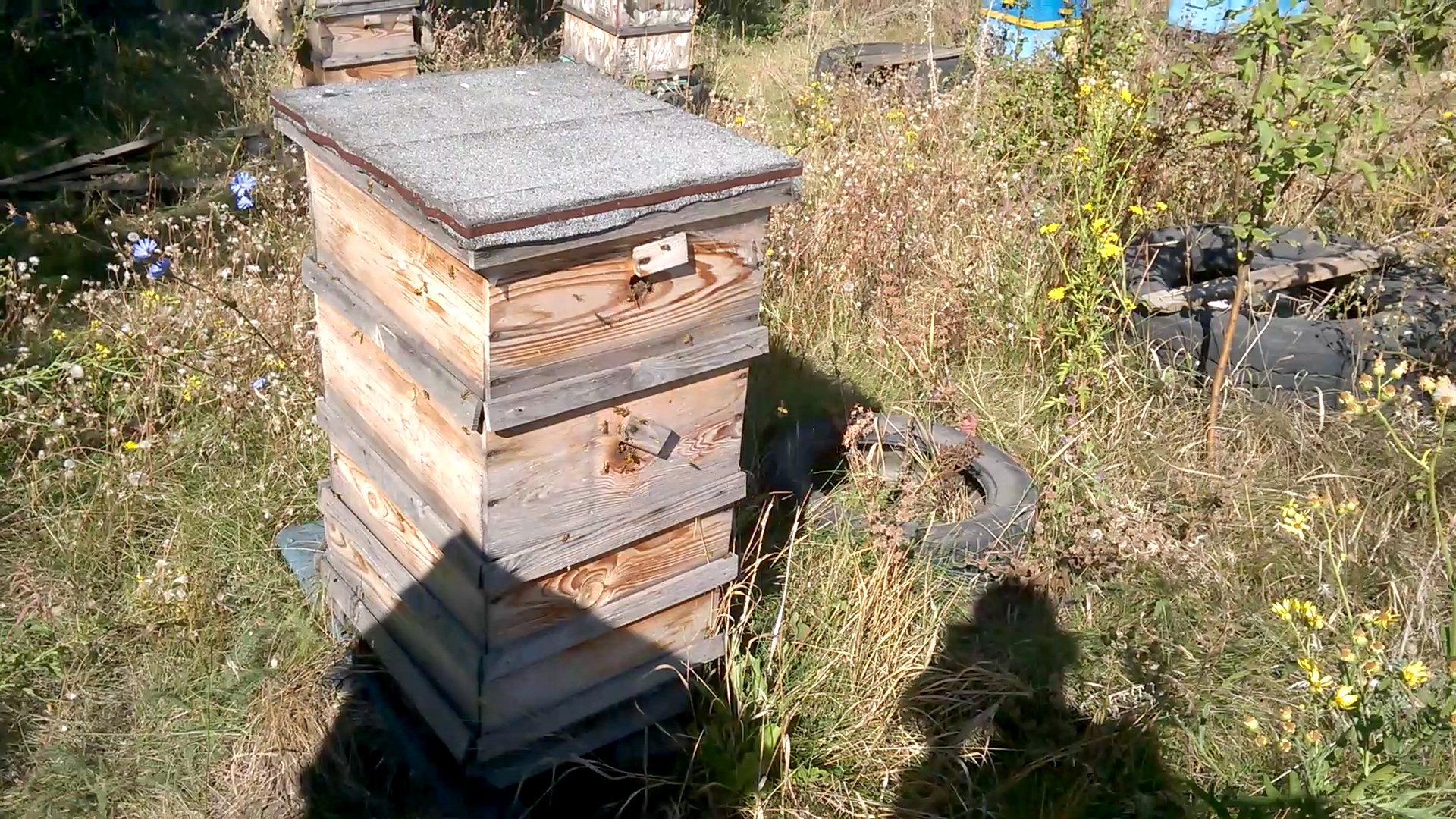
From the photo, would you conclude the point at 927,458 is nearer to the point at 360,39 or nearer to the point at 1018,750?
the point at 1018,750

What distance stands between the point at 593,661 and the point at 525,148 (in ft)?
4.23

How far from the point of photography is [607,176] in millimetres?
2346

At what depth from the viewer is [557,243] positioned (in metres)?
2.18

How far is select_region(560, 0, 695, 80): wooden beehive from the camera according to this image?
5809mm

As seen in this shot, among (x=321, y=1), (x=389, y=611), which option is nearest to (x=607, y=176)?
(x=389, y=611)

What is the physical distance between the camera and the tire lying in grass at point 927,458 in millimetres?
3707

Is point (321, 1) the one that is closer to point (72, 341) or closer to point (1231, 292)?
point (72, 341)

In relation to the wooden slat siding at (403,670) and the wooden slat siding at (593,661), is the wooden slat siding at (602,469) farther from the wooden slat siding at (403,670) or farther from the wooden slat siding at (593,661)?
the wooden slat siding at (403,670)

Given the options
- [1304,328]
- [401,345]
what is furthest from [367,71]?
[1304,328]

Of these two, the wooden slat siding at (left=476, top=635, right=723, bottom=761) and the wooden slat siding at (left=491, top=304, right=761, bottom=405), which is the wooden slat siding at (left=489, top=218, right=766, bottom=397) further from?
the wooden slat siding at (left=476, top=635, right=723, bottom=761)

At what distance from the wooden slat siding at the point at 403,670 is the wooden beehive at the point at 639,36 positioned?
343cm

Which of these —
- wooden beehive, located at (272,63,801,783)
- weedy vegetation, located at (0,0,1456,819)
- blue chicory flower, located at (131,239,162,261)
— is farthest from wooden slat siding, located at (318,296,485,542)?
blue chicory flower, located at (131,239,162,261)

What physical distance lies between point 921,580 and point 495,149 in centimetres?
188

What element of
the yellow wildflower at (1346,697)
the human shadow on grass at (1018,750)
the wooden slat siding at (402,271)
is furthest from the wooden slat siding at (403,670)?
the yellow wildflower at (1346,697)
